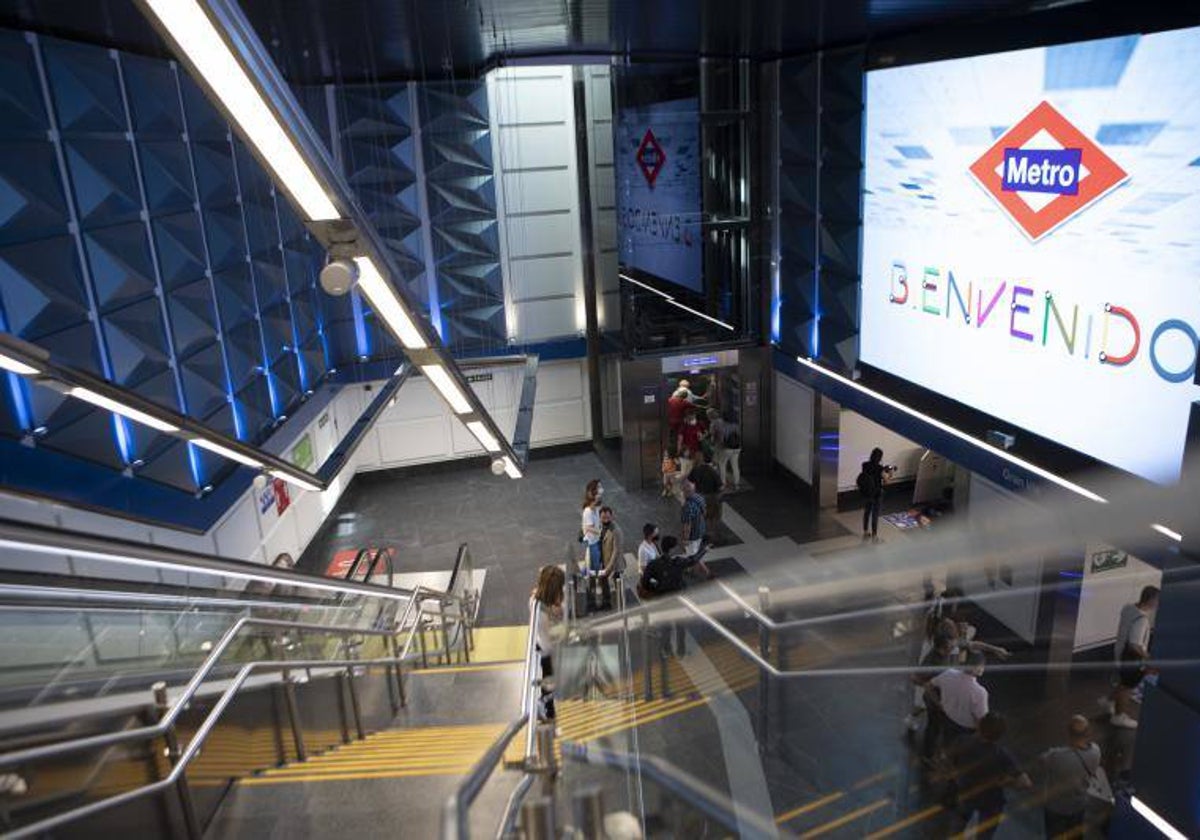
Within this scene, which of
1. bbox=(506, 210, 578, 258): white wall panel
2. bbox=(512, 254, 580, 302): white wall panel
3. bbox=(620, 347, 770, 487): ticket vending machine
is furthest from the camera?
bbox=(512, 254, 580, 302): white wall panel

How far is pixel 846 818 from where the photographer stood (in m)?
4.49

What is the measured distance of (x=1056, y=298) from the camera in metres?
6.25

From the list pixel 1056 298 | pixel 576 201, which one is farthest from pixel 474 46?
pixel 1056 298

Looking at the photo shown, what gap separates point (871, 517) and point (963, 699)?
4.88 metres

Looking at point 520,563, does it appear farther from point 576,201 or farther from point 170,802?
point 170,802

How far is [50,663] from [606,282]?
9.10 metres

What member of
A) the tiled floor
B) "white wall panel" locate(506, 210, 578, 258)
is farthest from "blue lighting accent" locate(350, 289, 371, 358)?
"white wall panel" locate(506, 210, 578, 258)

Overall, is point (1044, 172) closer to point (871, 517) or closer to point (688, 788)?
point (871, 517)

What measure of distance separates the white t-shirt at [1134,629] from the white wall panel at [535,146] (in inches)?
342

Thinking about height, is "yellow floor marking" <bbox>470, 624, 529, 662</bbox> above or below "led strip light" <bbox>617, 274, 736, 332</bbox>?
below

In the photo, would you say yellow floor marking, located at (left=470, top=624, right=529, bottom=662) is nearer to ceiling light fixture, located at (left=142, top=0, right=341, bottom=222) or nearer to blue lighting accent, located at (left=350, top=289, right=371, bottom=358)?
blue lighting accent, located at (left=350, top=289, right=371, bottom=358)

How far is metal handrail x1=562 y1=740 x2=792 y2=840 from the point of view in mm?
3701

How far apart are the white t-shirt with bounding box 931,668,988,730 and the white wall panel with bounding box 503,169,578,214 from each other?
28.7 ft

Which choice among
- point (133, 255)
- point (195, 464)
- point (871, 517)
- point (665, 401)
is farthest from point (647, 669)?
point (665, 401)
